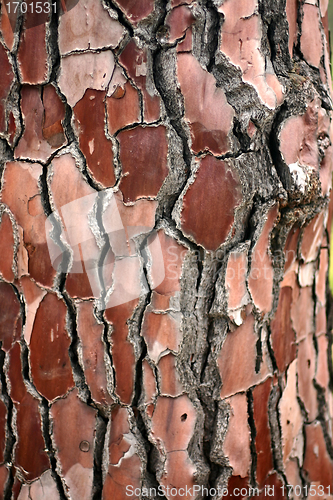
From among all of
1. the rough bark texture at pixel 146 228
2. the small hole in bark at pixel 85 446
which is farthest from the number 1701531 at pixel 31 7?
the small hole in bark at pixel 85 446

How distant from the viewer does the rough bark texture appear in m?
0.62

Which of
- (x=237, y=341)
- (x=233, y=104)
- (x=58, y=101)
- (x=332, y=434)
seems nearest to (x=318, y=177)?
(x=233, y=104)

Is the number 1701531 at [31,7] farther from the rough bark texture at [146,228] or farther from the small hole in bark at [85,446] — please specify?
the small hole in bark at [85,446]

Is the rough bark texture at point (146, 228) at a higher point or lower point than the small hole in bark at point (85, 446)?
higher

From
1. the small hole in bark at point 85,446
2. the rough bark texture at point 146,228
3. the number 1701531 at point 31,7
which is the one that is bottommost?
the small hole in bark at point 85,446

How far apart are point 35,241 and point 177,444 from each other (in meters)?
0.42

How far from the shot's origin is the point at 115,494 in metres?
0.65

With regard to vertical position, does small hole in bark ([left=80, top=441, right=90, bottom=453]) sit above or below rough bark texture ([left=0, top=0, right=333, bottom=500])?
below

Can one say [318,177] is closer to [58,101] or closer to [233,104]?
[233,104]

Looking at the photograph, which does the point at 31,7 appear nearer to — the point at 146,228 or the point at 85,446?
the point at 146,228

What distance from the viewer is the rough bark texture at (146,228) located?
2.03ft

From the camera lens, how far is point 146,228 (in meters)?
0.63

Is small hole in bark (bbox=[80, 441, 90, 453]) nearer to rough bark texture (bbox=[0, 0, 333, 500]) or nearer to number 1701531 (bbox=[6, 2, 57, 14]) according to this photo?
rough bark texture (bbox=[0, 0, 333, 500])

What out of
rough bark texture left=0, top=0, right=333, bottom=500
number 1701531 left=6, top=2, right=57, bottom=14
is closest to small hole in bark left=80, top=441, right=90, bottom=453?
rough bark texture left=0, top=0, right=333, bottom=500
